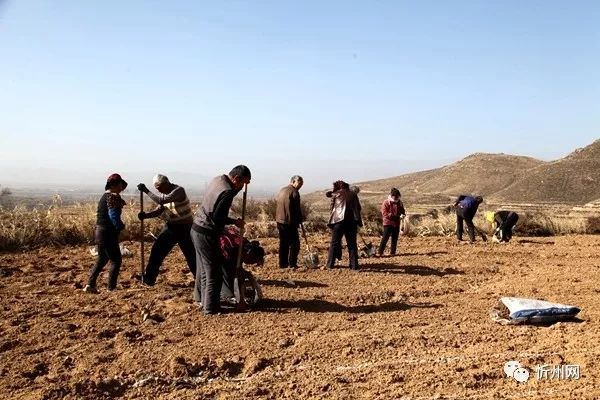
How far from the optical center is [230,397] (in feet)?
14.2

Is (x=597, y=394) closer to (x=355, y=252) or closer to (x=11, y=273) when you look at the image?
(x=355, y=252)

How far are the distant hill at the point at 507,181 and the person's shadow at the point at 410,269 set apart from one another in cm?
2759

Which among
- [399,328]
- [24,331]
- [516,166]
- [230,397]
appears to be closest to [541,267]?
[399,328]

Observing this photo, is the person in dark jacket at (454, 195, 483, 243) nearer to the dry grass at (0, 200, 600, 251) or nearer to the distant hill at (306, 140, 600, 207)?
the dry grass at (0, 200, 600, 251)

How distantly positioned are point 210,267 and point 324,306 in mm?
1587

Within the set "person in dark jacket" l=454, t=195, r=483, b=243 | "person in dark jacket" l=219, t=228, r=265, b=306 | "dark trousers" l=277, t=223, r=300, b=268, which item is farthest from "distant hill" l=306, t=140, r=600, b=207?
"person in dark jacket" l=219, t=228, r=265, b=306

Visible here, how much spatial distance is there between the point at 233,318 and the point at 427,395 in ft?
9.14

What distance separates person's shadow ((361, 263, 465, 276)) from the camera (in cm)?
964

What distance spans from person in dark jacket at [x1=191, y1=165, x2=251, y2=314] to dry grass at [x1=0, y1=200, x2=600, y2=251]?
22.7ft

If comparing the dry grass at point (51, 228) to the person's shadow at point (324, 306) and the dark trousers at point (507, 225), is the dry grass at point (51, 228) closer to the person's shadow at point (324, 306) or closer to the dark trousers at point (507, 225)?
the person's shadow at point (324, 306)

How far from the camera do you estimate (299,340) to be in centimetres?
557

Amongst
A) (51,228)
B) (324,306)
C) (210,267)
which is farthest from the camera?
(51,228)

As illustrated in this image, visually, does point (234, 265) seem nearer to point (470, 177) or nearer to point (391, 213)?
point (391, 213)

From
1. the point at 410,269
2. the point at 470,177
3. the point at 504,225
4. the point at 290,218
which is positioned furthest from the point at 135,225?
the point at 470,177
